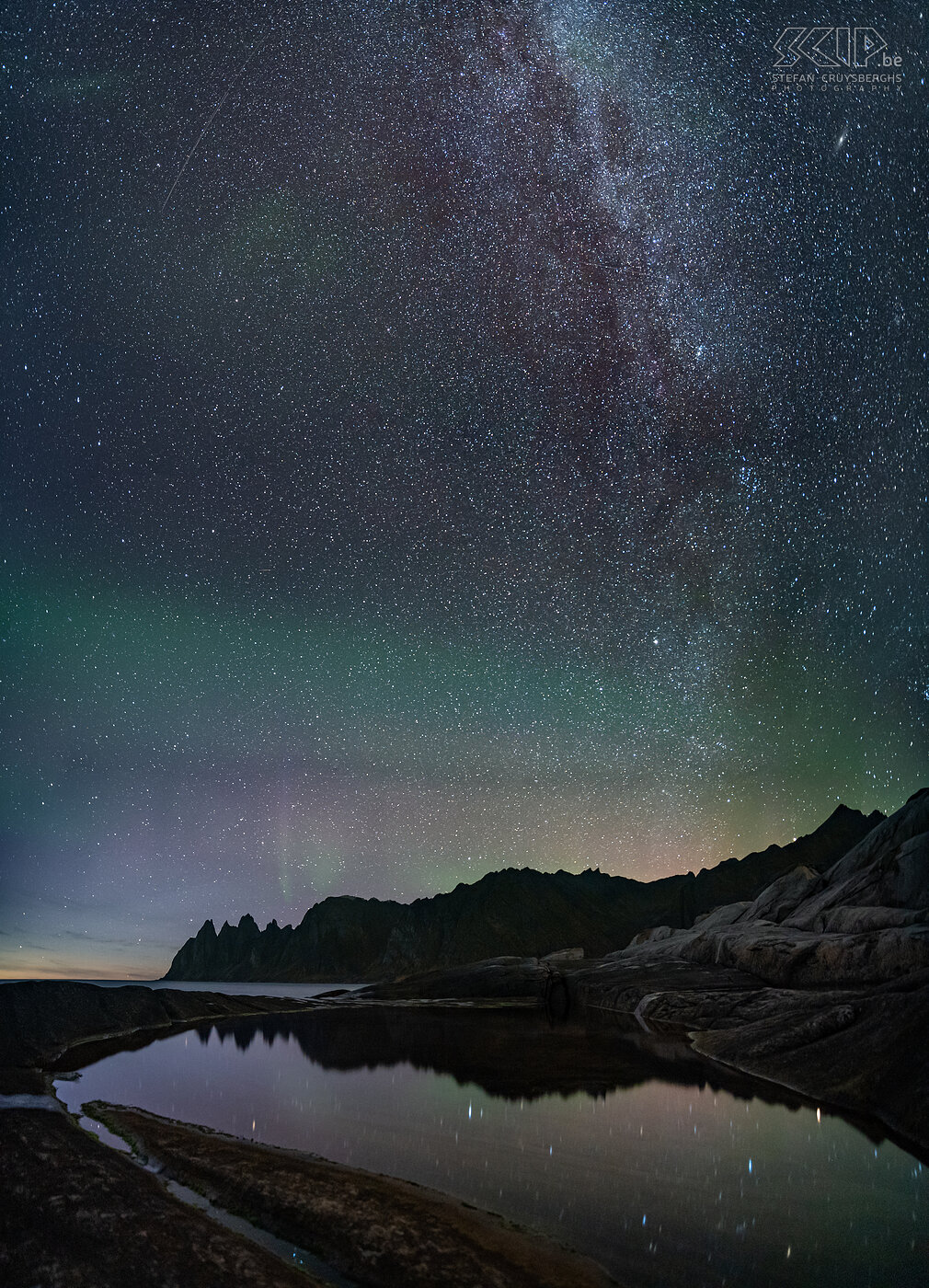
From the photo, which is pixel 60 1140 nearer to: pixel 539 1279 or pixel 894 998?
pixel 539 1279

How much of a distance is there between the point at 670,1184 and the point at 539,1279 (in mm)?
7917

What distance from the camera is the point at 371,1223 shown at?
618 inches

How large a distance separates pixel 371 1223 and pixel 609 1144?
10.0 metres

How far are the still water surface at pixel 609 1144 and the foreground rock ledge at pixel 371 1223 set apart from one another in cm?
109

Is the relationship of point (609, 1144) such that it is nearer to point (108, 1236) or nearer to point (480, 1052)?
point (108, 1236)

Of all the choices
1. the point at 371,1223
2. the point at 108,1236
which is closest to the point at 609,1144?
the point at 371,1223

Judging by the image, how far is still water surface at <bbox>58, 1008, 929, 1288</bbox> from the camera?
48.6ft

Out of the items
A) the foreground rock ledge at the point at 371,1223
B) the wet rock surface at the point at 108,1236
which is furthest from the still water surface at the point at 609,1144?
the wet rock surface at the point at 108,1236

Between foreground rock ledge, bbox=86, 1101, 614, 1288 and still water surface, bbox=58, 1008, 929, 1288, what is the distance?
109 centimetres

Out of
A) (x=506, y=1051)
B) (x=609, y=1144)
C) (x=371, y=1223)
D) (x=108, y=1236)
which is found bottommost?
(x=506, y=1051)

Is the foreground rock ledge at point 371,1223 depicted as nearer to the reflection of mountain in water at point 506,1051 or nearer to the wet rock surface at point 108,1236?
the wet rock surface at point 108,1236

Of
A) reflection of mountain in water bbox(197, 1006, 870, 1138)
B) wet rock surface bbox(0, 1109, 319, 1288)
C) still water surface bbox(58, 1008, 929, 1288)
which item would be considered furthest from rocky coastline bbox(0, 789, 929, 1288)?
still water surface bbox(58, 1008, 929, 1288)

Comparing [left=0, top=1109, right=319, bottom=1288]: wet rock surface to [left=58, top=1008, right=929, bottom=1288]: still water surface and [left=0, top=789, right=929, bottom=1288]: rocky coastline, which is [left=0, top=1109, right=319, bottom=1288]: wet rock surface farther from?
[left=58, top=1008, right=929, bottom=1288]: still water surface

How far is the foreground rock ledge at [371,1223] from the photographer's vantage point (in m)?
13.3
